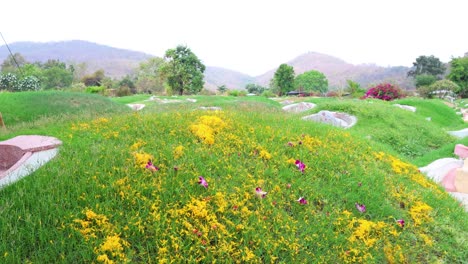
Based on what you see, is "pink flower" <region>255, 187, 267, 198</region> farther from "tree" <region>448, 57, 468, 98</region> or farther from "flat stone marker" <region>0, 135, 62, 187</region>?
"tree" <region>448, 57, 468, 98</region>

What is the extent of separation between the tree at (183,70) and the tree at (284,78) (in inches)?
398

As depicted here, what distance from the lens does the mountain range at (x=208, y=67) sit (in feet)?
264

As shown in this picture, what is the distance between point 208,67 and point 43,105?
127183 mm

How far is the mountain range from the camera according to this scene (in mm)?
80519

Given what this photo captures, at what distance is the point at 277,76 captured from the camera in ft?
131

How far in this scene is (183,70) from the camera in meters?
34.5

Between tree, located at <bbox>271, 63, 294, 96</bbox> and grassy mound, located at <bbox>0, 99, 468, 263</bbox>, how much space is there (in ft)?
117

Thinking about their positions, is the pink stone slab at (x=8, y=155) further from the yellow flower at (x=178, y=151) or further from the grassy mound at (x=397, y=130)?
the grassy mound at (x=397, y=130)

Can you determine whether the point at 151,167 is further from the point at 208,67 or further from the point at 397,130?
the point at 208,67

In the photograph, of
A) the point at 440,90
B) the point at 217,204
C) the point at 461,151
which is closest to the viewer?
the point at 217,204

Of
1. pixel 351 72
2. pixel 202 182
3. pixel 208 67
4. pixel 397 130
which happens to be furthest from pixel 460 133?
pixel 208 67

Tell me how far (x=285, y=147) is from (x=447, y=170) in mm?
4088

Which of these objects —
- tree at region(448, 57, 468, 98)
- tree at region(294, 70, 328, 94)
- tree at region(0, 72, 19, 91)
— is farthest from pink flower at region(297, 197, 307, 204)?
tree at region(294, 70, 328, 94)

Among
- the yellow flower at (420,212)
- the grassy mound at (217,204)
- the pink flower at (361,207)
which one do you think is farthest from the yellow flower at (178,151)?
the yellow flower at (420,212)
